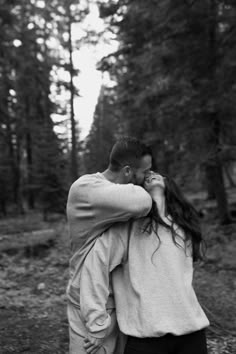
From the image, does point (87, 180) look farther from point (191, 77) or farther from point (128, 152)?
point (191, 77)

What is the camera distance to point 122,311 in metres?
1.86

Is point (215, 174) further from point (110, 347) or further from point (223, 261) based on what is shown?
point (110, 347)

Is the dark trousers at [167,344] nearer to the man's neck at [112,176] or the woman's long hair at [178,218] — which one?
the woman's long hair at [178,218]

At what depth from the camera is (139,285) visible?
1822mm

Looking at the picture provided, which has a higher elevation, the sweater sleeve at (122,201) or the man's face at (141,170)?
the man's face at (141,170)

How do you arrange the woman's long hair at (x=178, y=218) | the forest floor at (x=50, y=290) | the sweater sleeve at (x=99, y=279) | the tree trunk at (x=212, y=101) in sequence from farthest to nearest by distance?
the tree trunk at (x=212, y=101) → the forest floor at (x=50, y=290) → the woman's long hair at (x=178, y=218) → the sweater sleeve at (x=99, y=279)

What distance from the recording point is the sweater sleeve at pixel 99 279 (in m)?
1.75

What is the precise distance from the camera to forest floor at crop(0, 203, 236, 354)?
4670 mm

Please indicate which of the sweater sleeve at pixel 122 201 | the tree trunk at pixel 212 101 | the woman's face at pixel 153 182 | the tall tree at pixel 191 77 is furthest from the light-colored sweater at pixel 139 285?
the tree trunk at pixel 212 101

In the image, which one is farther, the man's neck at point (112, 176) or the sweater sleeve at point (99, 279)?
the man's neck at point (112, 176)

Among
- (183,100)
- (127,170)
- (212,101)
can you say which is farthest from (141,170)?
(183,100)

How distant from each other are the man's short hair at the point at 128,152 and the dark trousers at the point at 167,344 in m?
0.87

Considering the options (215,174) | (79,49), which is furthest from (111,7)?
(79,49)

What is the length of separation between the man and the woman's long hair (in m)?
0.09
